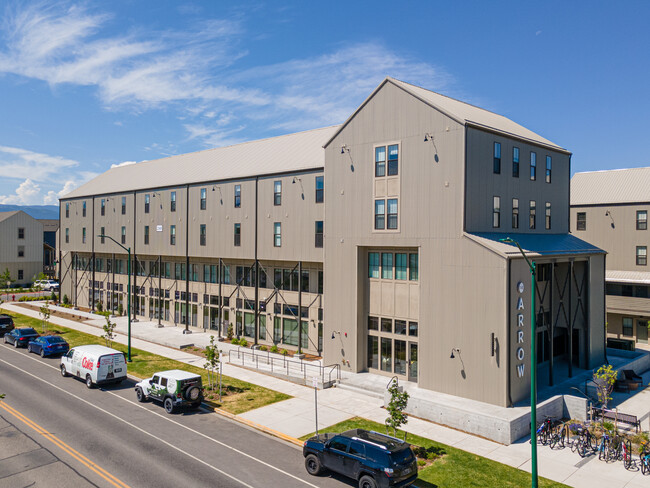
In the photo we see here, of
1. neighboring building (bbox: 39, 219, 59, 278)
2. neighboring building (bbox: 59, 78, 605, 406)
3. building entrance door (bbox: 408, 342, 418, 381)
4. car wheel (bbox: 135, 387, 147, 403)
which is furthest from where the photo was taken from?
neighboring building (bbox: 39, 219, 59, 278)

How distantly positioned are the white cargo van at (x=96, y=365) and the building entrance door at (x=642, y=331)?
149 ft

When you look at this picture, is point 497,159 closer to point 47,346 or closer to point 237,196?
point 237,196

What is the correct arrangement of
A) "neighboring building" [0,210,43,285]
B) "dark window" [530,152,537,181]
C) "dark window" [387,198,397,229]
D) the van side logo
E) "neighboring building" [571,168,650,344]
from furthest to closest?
"neighboring building" [0,210,43,285]
"neighboring building" [571,168,650,344]
"dark window" [530,152,537,181]
the van side logo
"dark window" [387,198,397,229]

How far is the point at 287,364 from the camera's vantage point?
Result: 109 feet

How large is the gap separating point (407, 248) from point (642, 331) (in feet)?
104

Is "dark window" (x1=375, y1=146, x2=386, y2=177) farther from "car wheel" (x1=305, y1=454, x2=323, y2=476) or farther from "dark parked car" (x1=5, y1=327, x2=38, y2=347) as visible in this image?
"dark parked car" (x1=5, y1=327, x2=38, y2=347)

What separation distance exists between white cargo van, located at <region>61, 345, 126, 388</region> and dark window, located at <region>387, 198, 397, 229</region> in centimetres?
1855

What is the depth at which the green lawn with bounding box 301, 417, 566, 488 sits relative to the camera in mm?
17531

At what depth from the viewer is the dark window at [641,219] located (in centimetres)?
4668

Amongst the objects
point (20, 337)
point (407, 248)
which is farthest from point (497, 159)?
point (20, 337)

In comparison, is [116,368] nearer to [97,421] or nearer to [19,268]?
[97,421]

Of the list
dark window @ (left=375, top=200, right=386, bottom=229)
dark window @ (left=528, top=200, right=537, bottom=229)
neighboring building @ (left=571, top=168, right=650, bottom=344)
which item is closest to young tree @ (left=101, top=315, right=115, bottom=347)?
dark window @ (left=375, top=200, right=386, bottom=229)

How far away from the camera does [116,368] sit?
97.7 feet

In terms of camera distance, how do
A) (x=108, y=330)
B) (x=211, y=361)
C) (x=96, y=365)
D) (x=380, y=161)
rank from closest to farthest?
(x=96, y=365) → (x=211, y=361) → (x=380, y=161) → (x=108, y=330)
